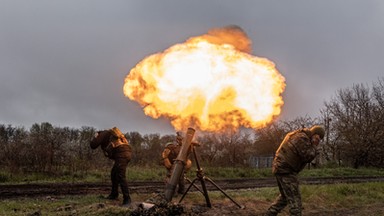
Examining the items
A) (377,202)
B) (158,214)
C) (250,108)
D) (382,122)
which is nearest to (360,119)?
(382,122)

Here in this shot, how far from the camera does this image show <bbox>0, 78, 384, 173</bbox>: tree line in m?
20.8

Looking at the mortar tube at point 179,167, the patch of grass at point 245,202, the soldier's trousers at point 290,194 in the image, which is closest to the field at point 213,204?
the patch of grass at point 245,202

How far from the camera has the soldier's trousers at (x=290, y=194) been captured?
9194 millimetres

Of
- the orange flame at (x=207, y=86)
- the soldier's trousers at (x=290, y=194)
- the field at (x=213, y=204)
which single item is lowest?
the field at (x=213, y=204)

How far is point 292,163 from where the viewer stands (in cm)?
939

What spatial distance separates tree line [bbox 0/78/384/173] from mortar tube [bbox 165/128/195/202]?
69cm

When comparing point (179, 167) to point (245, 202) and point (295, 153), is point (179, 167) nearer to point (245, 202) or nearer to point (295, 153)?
point (295, 153)

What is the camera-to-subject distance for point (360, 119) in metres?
44.8

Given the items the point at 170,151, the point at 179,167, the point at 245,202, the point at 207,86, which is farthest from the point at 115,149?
the point at 245,202

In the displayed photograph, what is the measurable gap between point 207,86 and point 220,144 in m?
22.4

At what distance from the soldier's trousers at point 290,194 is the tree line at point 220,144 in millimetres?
2525

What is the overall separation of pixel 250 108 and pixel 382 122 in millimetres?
36309

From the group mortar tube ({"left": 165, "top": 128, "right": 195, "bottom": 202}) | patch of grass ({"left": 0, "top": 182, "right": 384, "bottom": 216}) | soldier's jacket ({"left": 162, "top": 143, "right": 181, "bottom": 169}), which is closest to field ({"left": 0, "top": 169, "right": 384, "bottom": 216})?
patch of grass ({"left": 0, "top": 182, "right": 384, "bottom": 216})

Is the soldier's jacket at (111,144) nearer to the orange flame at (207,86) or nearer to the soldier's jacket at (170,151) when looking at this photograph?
the orange flame at (207,86)
